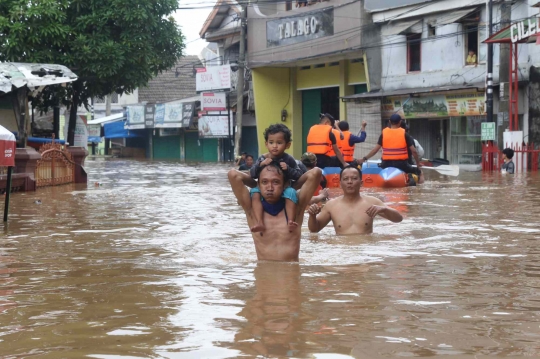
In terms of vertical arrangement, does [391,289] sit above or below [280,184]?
below

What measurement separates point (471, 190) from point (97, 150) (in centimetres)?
5076

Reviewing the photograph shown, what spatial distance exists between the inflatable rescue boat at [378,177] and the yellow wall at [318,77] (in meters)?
18.5

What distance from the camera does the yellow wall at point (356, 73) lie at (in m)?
34.7

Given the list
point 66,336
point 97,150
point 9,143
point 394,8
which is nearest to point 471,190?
point 9,143

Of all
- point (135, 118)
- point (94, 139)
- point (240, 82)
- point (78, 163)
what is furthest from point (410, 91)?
point (94, 139)

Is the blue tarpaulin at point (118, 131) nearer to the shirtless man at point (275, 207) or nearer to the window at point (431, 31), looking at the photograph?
the window at point (431, 31)

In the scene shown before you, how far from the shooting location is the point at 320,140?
647 inches

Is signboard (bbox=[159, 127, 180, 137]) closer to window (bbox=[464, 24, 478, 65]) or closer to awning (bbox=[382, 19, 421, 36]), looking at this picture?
awning (bbox=[382, 19, 421, 36])

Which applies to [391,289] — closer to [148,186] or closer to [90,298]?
[90,298]

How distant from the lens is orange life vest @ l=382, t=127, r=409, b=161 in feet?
56.8

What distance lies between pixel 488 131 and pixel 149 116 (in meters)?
30.6

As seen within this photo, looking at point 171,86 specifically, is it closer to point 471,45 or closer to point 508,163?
point 471,45

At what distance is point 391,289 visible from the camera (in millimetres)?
6137

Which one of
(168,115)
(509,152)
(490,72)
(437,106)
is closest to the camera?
(509,152)
